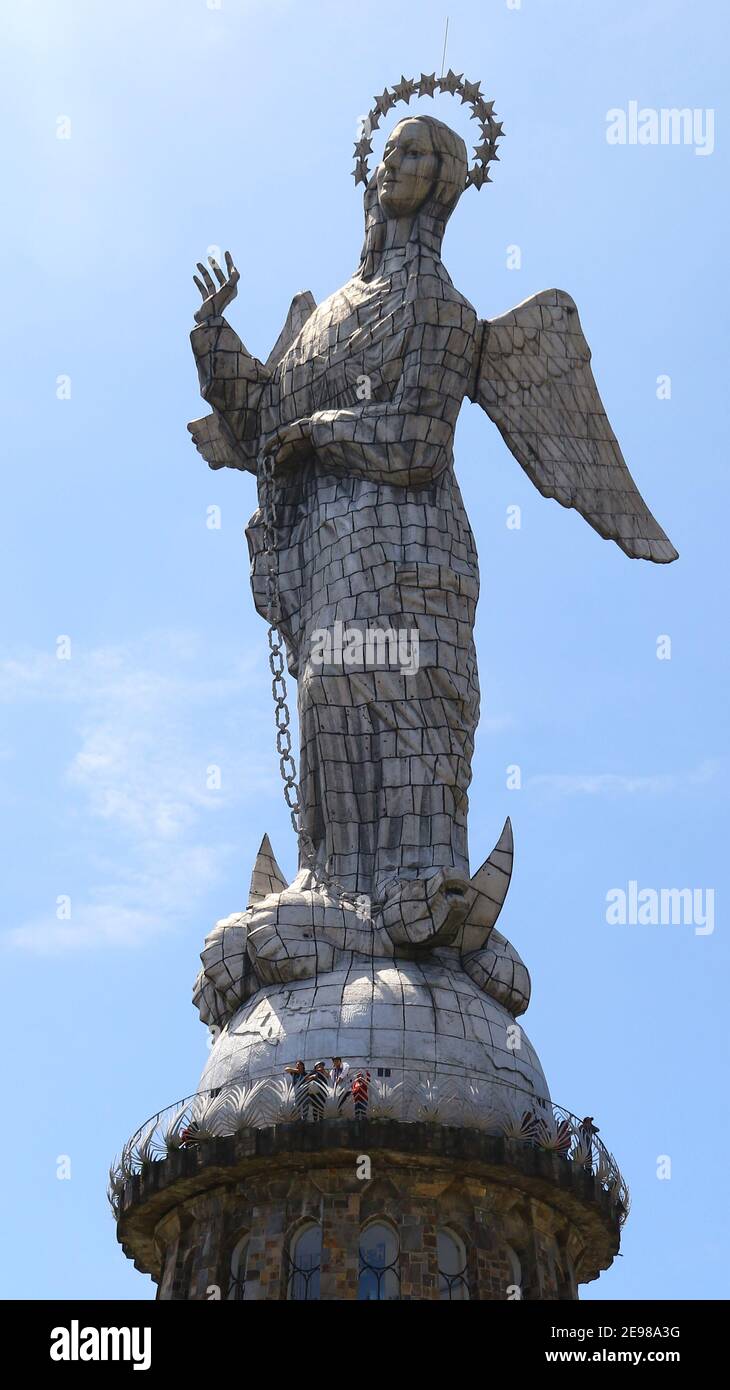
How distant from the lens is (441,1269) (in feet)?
76.4

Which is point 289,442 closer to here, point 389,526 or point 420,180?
point 389,526

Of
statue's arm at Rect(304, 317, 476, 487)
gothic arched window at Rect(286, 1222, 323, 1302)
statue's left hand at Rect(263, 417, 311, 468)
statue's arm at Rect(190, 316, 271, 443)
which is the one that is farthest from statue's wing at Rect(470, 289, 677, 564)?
gothic arched window at Rect(286, 1222, 323, 1302)

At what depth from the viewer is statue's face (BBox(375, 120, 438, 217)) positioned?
93.8ft

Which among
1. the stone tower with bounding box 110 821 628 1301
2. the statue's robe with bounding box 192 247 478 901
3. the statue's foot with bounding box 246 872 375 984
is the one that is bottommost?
the stone tower with bounding box 110 821 628 1301

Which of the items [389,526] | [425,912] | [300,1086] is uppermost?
[389,526]

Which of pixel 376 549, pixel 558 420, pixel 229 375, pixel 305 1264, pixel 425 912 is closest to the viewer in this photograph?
pixel 305 1264

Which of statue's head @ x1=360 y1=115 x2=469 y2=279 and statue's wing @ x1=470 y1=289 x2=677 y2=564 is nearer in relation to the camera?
statue's head @ x1=360 y1=115 x2=469 y2=279

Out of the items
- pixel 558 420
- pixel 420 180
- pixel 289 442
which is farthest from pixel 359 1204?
pixel 420 180

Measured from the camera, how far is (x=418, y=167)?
28.5m

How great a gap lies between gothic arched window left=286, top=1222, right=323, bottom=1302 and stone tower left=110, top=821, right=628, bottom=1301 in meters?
0.02

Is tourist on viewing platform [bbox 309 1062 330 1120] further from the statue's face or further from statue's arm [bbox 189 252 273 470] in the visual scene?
the statue's face

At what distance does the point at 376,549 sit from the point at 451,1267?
29.2ft

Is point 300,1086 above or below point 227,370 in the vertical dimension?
below
